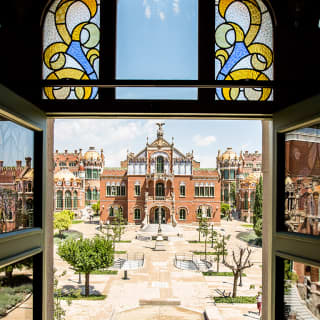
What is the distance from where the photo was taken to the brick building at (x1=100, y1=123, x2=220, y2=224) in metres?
24.4

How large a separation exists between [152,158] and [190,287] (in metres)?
15.4

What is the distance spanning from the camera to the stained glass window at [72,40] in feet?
6.82

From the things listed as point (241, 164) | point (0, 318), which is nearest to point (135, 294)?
point (0, 318)

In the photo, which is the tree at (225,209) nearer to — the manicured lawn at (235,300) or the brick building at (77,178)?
the brick building at (77,178)

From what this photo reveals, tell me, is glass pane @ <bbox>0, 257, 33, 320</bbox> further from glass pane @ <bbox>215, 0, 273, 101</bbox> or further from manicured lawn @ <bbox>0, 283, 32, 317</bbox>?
glass pane @ <bbox>215, 0, 273, 101</bbox>

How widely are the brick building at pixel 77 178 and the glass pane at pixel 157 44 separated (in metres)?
25.8

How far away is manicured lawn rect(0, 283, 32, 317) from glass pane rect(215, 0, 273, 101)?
1763 mm

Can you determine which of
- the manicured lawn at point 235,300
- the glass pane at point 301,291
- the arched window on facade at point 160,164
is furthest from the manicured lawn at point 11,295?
the arched window on facade at point 160,164

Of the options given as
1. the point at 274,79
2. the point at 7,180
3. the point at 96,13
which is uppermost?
the point at 96,13

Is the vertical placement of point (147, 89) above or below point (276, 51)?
below

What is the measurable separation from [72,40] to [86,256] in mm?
8159

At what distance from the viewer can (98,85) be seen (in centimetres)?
185

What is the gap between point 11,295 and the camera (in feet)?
5.42

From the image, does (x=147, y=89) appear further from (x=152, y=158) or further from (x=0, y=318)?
(x=152, y=158)
